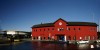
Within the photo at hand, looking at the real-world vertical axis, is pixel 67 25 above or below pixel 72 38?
above

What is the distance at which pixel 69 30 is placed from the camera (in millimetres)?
86625

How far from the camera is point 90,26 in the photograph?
87062mm

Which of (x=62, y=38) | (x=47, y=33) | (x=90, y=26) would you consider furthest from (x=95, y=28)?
(x=47, y=33)

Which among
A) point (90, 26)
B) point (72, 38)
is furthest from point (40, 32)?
point (90, 26)

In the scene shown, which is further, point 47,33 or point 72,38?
point 47,33

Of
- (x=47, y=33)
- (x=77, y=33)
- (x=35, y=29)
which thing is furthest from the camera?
(x=35, y=29)

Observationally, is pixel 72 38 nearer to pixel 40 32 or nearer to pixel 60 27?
pixel 60 27

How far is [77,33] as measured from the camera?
85562 mm

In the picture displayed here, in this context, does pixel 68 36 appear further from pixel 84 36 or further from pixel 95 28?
pixel 95 28

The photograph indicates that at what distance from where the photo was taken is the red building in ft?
281

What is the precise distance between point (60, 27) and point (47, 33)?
8.05 metres

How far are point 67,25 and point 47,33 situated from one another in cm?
1166

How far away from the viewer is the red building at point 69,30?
281 ft

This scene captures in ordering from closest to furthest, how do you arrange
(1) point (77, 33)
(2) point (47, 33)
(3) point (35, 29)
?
(1) point (77, 33) < (2) point (47, 33) < (3) point (35, 29)
